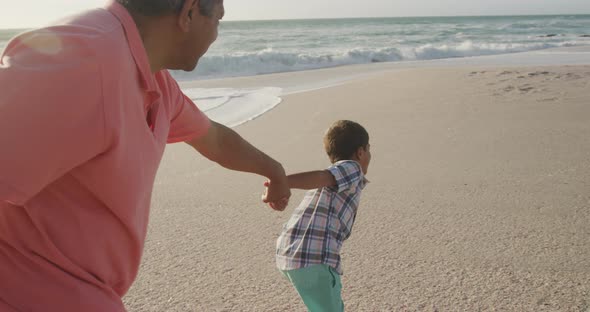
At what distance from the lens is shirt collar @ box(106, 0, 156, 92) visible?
4.36 ft

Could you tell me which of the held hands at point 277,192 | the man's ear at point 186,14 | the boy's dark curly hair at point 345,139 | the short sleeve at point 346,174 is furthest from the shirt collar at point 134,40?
the boy's dark curly hair at point 345,139

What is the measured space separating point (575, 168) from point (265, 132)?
3482 mm

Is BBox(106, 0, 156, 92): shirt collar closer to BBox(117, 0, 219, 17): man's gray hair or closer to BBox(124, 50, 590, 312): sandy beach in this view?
BBox(117, 0, 219, 17): man's gray hair

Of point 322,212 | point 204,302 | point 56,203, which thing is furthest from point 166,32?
point 204,302

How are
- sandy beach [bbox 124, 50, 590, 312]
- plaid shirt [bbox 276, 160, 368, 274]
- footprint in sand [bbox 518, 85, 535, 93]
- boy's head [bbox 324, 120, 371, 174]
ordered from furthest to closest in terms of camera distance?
footprint in sand [bbox 518, 85, 535, 93], sandy beach [bbox 124, 50, 590, 312], boy's head [bbox 324, 120, 371, 174], plaid shirt [bbox 276, 160, 368, 274]

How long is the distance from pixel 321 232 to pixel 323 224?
4cm

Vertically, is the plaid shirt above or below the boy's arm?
below

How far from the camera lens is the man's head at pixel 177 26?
4.60 feet

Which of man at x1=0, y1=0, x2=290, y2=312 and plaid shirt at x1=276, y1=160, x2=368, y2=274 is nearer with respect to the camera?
man at x1=0, y1=0, x2=290, y2=312

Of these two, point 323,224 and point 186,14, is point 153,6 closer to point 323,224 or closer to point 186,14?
point 186,14

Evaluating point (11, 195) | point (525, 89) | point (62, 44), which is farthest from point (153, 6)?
point (525, 89)

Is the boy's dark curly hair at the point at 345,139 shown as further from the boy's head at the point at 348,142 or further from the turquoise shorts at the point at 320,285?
the turquoise shorts at the point at 320,285

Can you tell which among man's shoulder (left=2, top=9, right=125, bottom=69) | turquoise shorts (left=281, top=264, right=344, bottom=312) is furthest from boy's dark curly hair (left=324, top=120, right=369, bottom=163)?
man's shoulder (left=2, top=9, right=125, bottom=69)

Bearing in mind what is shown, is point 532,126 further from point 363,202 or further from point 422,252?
point 422,252
